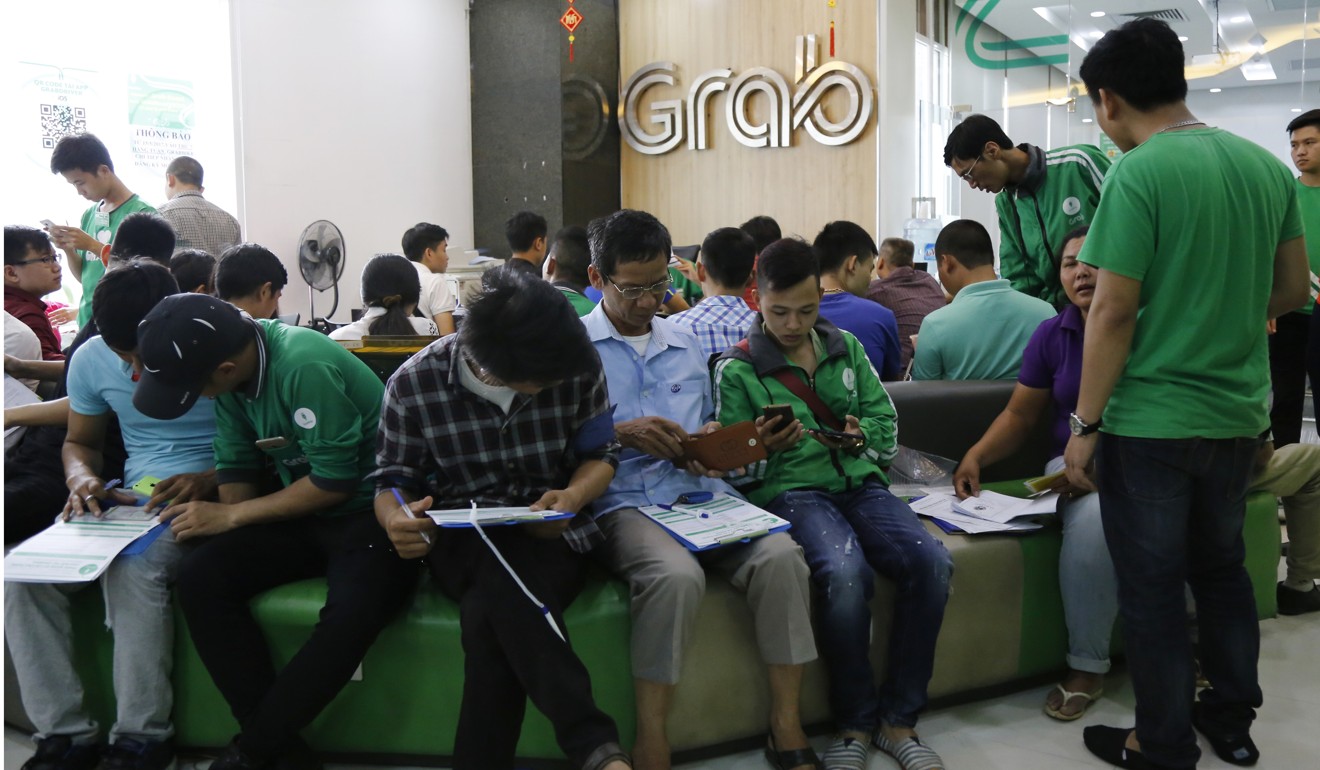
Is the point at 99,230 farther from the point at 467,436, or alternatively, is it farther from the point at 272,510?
the point at 467,436

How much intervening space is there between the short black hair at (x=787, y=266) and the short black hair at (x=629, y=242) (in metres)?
0.25

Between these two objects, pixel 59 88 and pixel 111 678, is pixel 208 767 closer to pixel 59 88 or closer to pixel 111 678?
pixel 111 678

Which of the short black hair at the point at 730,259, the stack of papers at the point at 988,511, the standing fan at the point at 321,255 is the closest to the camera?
the stack of papers at the point at 988,511

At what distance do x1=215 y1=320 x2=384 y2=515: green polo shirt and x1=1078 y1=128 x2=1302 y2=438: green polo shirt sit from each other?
1563 mm

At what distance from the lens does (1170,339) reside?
1.98 m

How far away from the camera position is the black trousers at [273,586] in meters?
2.10

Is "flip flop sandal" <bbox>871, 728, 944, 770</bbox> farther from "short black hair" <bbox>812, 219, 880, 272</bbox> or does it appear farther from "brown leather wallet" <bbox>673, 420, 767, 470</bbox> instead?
"short black hair" <bbox>812, 219, 880, 272</bbox>

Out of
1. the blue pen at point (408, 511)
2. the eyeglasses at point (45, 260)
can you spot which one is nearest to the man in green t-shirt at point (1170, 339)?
the blue pen at point (408, 511)

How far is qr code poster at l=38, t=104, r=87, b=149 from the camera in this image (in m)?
5.47

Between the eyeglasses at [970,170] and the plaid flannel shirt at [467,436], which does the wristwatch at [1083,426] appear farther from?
the eyeglasses at [970,170]

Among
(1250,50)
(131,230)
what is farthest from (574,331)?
→ (1250,50)

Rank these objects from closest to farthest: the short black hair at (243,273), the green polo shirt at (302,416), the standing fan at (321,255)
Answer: the green polo shirt at (302,416), the short black hair at (243,273), the standing fan at (321,255)

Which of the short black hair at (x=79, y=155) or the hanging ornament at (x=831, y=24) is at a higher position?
the hanging ornament at (x=831, y=24)

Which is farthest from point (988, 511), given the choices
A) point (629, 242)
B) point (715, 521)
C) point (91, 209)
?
point (91, 209)
